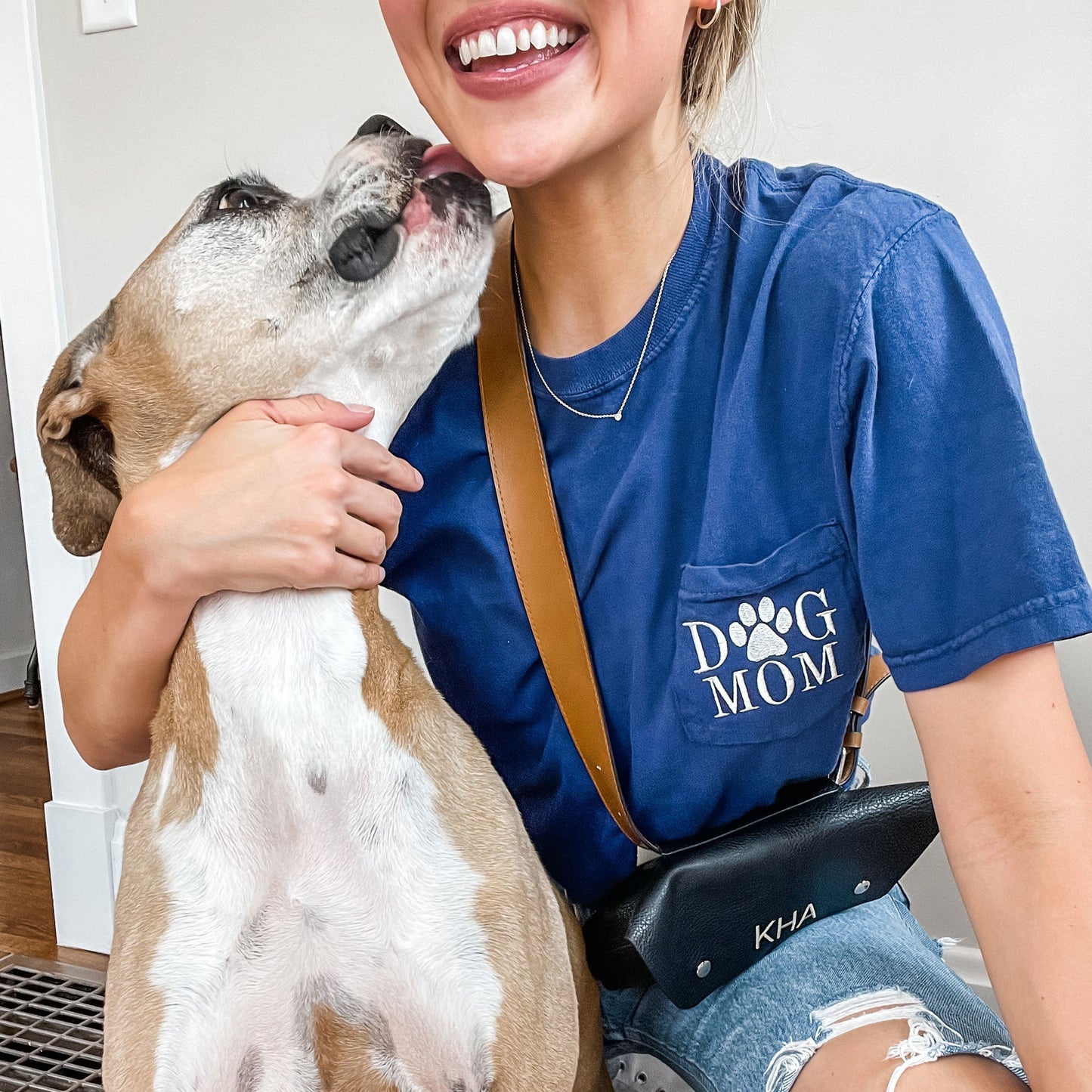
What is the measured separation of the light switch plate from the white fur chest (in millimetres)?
2050

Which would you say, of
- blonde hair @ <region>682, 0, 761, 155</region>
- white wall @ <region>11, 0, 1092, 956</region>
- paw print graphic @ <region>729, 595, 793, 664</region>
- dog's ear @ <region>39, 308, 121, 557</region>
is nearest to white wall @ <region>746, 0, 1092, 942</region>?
white wall @ <region>11, 0, 1092, 956</region>

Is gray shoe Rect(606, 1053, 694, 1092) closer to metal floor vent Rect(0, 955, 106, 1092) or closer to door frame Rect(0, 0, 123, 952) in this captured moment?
metal floor vent Rect(0, 955, 106, 1092)

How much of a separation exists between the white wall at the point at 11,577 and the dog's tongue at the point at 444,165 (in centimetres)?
487

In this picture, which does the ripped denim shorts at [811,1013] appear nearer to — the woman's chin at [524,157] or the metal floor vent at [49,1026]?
the woman's chin at [524,157]

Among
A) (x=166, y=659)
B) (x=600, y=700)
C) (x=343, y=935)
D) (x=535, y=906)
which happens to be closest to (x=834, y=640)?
(x=600, y=700)

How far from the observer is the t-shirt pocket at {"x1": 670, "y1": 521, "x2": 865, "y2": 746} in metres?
1.14

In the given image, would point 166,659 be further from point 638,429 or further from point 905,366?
point 905,366

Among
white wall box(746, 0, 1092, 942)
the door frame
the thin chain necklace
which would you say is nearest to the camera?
the thin chain necklace

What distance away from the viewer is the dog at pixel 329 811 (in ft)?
3.42

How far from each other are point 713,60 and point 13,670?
512cm

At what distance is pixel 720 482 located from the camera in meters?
1.16

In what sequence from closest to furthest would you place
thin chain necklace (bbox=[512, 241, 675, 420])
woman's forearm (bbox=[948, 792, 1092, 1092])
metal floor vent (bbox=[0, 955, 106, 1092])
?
woman's forearm (bbox=[948, 792, 1092, 1092]) → thin chain necklace (bbox=[512, 241, 675, 420]) → metal floor vent (bbox=[0, 955, 106, 1092])

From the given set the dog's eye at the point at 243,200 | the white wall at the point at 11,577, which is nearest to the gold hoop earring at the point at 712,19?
the dog's eye at the point at 243,200

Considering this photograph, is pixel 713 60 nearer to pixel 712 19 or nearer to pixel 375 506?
pixel 712 19
